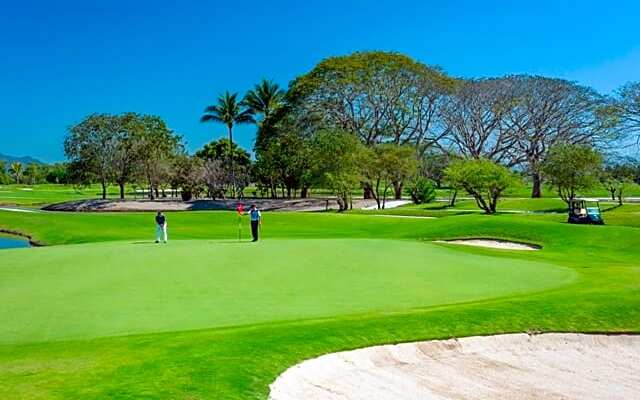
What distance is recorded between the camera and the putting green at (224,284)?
12477 mm

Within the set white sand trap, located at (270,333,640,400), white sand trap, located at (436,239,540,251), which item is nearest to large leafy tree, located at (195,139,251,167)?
white sand trap, located at (436,239,540,251)

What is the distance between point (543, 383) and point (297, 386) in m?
3.64

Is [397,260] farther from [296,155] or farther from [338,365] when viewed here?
[296,155]

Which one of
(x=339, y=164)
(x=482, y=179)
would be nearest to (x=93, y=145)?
(x=339, y=164)

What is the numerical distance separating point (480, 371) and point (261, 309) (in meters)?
5.06

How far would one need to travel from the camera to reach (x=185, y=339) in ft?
34.6

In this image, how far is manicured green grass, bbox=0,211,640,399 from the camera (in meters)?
8.55

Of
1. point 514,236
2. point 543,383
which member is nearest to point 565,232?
point 514,236

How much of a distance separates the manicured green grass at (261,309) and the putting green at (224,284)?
58mm

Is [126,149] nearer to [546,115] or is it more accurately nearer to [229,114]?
[229,114]

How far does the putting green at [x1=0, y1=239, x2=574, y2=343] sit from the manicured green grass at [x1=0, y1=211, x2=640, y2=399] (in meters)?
0.06

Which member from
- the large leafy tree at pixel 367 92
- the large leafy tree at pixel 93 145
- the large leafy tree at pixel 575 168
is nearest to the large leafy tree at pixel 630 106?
A: the large leafy tree at pixel 575 168

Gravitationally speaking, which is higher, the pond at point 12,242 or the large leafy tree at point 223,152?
the large leafy tree at point 223,152

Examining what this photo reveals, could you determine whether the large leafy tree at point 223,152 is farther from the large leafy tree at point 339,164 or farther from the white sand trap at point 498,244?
the white sand trap at point 498,244
